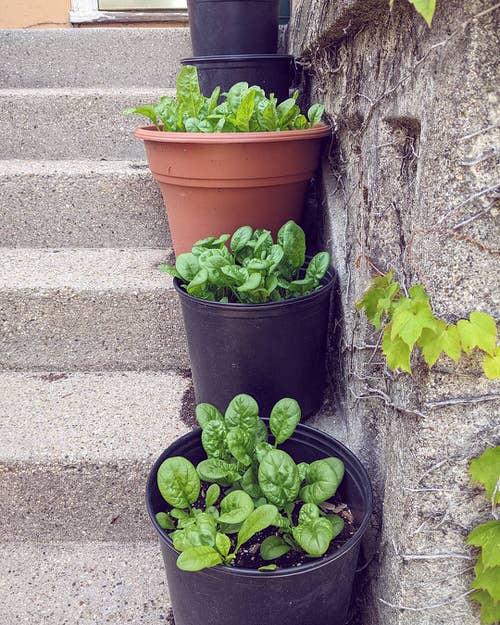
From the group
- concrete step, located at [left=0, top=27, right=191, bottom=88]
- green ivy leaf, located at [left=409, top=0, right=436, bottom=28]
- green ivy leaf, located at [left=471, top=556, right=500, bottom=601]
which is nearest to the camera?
green ivy leaf, located at [left=409, top=0, right=436, bottom=28]

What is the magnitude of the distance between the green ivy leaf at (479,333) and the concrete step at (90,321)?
94cm

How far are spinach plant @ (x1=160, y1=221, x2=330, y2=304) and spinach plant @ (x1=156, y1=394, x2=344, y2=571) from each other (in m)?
A: 0.26

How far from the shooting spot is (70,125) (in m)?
2.05

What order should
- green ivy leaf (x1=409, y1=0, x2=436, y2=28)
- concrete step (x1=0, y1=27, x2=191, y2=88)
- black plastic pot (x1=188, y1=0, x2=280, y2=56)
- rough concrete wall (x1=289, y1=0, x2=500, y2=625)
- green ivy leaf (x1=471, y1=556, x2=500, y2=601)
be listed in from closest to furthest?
green ivy leaf (x1=409, y1=0, x2=436, y2=28) < rough concrete wall (x1=289, y1=0, x2=500, y2=625) < green ivy leaf (x1=471, y1=556, x2=500, y2=601) < black plastic pot (x1=188, y1=0, x2=280, y2=56) < concrete step (x1=0, y1=27, x2=191, y2=88)

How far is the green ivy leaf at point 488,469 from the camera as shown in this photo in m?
0.81

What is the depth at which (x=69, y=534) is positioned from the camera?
1317 millimetres

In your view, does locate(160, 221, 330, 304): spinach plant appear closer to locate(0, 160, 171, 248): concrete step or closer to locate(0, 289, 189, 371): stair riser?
locate(0, 289, 189, 371): stair riser

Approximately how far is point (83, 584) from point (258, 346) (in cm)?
63

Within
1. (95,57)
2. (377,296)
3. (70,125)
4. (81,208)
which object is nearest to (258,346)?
Answer: (377,296)

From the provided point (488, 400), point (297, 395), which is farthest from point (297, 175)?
point (488, 400)

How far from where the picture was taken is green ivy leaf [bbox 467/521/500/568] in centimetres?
81

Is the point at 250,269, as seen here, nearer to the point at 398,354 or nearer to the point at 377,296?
the point at 377,296

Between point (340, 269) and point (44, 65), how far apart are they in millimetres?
1748

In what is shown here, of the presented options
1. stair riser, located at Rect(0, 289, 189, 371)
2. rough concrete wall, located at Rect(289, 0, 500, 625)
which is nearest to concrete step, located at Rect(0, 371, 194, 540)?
stair riser, located at Rect(0, 289, 189, 371)
